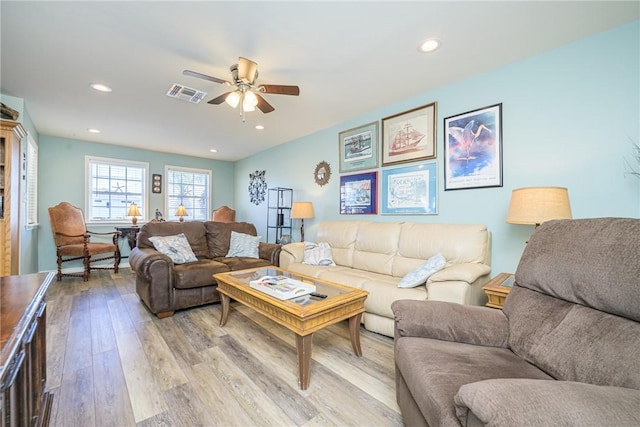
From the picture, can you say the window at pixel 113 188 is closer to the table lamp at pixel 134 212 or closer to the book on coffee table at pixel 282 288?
the table lamp at pixel 134 212

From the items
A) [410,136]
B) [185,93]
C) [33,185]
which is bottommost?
[33,185]

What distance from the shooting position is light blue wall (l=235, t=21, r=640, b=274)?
1.88 meters

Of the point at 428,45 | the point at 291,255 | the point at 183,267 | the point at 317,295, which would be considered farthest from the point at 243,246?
the point at 428,45

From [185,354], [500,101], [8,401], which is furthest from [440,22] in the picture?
[185,354]

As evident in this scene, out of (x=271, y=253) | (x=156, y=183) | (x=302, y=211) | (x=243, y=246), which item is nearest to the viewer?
(x=271, y=253)

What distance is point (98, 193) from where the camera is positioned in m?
5.17

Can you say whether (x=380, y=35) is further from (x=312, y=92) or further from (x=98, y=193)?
(x=98, y=193)

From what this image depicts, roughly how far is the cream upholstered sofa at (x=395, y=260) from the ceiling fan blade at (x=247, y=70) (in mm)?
1999

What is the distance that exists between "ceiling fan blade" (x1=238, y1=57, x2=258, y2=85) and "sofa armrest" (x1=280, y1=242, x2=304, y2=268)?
6.57ft

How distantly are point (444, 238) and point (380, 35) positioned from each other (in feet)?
6.10

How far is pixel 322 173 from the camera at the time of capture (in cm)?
426

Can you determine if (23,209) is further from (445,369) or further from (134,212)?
(445,369)

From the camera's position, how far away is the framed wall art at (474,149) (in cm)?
247

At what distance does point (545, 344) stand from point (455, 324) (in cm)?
35
